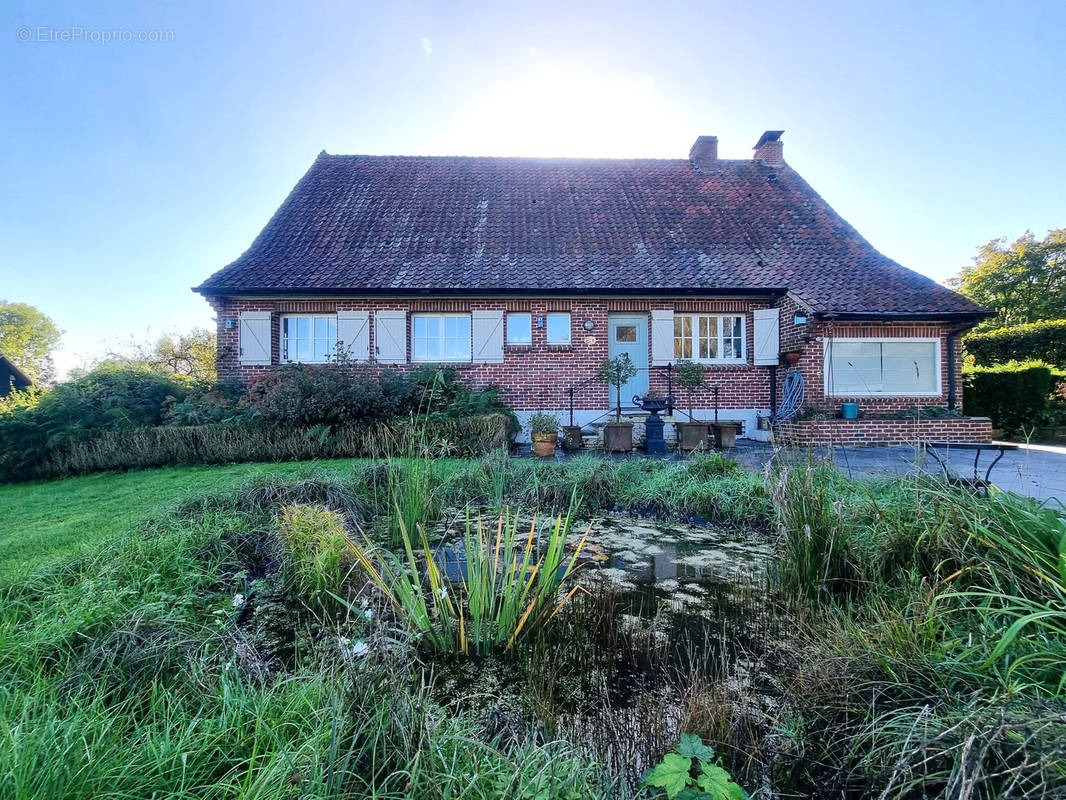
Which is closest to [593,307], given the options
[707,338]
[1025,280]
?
[707,338]

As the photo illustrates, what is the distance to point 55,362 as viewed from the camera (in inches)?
1540

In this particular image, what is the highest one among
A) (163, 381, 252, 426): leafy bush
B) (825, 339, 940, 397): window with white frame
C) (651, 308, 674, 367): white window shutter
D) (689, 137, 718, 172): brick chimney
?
(689, 137, 718, 172): brick chimney

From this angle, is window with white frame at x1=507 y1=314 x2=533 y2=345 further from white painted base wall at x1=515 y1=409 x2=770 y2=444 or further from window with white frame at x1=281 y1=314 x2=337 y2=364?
window with white frame at x1=281 y1=314 x2=337 y2=364

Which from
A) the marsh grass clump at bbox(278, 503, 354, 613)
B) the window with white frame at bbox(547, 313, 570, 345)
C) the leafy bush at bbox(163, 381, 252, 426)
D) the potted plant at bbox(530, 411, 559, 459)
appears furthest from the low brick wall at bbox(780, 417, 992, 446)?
the leafy bush at bbox(163, 381, 252, 426)

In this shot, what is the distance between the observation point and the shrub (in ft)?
31.0

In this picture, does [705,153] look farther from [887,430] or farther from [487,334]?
[887,430]

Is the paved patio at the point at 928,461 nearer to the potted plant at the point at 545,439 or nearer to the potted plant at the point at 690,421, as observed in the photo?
the potted plant at the point at 545,439

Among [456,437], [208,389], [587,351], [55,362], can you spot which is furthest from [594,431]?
[55,362]

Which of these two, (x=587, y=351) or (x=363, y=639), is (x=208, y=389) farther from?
(x=363, y=639)

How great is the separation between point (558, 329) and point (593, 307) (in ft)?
2.95

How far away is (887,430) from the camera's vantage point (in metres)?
8.27

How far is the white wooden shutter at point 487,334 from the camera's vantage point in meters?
9.73

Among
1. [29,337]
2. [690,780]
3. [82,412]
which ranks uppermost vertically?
[29,337]

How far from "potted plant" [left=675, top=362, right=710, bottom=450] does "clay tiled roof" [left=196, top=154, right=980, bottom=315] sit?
5.92 feet
